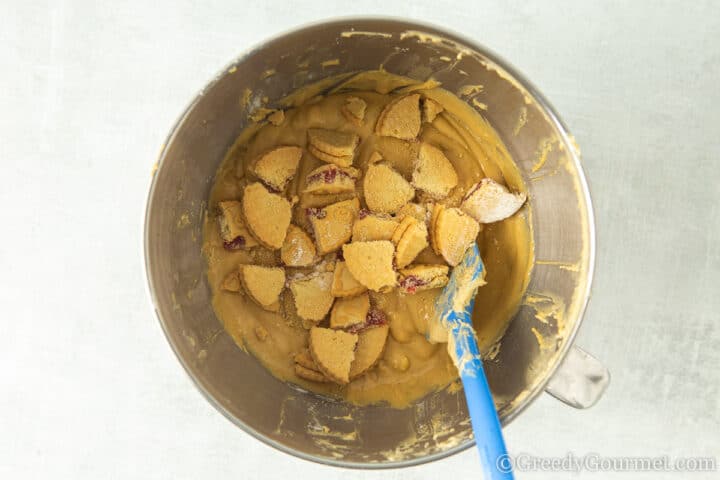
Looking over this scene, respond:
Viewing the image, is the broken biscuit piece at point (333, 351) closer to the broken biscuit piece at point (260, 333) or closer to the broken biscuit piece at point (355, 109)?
the broken biscuit piece at point (260, 333)

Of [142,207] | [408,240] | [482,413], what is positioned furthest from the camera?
[142,207]

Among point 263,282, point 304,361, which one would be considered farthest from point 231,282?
point 304,361

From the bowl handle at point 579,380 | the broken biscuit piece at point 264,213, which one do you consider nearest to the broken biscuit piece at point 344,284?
the broken biscuit piece at point 264,213

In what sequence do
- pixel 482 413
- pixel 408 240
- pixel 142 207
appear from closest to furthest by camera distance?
pixel 482 413 < pixel 408 240 < pixel 142 207

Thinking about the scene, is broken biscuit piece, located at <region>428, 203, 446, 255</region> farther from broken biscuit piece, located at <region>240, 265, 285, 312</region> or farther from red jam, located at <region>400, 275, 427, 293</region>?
broken biscuit piece, located at <region>240, 265, 285, 312</region>

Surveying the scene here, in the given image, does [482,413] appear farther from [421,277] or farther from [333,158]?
[333,158]

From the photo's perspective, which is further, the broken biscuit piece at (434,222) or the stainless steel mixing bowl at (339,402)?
the broken biscuit piece at (434,222)

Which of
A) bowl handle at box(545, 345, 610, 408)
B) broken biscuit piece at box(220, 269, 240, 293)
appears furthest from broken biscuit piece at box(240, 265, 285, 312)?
bowl handle at box(545, 345, 610, 408)

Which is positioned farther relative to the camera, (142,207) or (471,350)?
(142,207)
